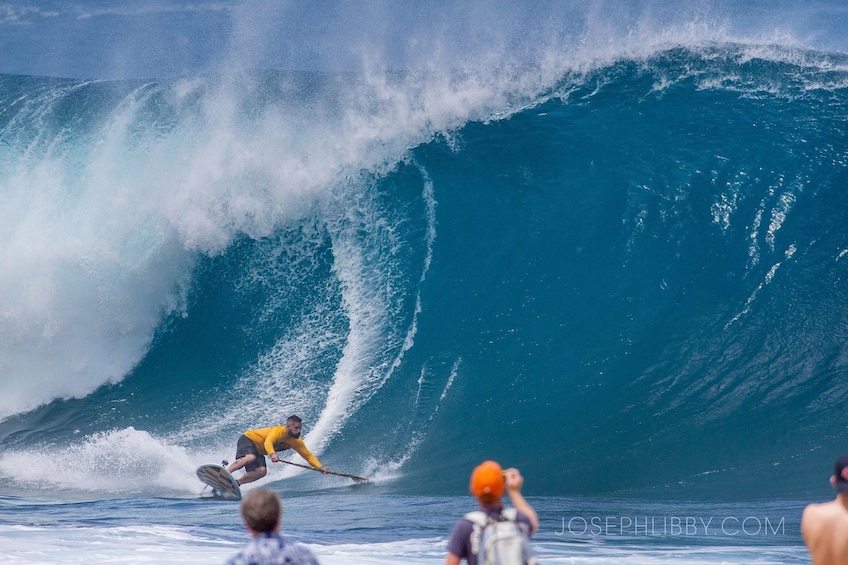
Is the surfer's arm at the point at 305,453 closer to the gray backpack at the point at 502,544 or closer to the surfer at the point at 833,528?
the gray backpack at the point at 502,544

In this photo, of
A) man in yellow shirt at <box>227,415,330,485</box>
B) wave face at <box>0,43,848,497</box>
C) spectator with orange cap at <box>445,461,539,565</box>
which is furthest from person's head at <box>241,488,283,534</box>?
man in yellow shirt at <box>227,415,330,485</box>

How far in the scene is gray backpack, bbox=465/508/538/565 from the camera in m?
2.95

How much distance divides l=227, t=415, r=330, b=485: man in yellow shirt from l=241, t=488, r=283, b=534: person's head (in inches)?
219

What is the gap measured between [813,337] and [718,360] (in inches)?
46.8

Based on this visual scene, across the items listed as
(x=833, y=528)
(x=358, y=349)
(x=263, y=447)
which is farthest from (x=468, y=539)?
(x=358, y=349)

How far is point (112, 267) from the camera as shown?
1191 cm

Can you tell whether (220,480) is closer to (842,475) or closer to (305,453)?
(305,453)

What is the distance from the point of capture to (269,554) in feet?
8.84

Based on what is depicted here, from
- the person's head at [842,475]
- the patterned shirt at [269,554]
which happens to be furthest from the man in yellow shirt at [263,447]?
the person's head at [842,475]

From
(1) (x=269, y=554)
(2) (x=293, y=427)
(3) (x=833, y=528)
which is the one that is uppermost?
(2) (x=293, y=427)

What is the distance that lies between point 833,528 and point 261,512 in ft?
6.85

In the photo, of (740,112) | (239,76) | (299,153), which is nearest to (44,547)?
(299,153)

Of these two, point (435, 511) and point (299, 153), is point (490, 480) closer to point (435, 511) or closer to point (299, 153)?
point (435, 511)

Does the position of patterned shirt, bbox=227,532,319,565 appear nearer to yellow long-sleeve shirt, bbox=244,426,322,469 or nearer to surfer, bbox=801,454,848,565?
surfer, bbox=801,454,848,565
